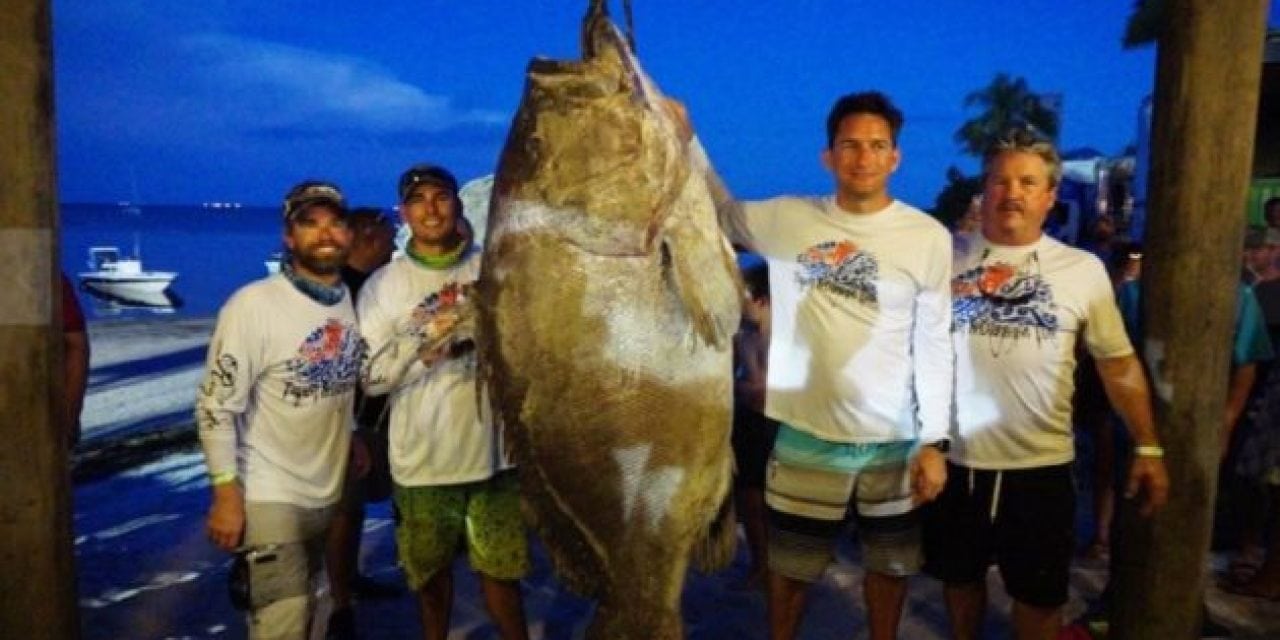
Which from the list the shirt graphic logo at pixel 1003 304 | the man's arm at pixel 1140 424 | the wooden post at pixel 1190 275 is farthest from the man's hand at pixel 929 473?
the wooden post at pixel 1190 275

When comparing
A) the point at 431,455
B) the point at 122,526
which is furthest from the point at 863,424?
the point at 122,526

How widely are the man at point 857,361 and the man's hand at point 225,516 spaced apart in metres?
2.12

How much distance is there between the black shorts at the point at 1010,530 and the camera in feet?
12.6

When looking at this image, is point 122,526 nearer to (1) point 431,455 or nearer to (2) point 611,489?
(1) point 431,455

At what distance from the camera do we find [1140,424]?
3.74 meters

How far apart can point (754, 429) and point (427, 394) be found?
7.14ft

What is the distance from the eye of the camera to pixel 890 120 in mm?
3639

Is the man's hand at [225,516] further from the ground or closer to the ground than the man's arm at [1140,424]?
closer to the ground

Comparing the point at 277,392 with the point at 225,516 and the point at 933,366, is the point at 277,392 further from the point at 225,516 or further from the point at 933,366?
the point at 933,366

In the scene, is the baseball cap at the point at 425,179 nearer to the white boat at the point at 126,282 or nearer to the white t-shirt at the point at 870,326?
the white t-shirt at the point at 870,326

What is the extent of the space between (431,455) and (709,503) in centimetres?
147

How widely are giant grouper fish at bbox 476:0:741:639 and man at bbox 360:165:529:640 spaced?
974 millimetres

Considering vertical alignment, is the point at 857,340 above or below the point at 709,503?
above

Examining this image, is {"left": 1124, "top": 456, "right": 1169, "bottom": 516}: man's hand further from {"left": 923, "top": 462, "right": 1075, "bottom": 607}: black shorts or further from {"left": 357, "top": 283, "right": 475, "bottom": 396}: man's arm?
{"left": 357, "top": 283, "right": 475, "bottom": 396}: man's arm
